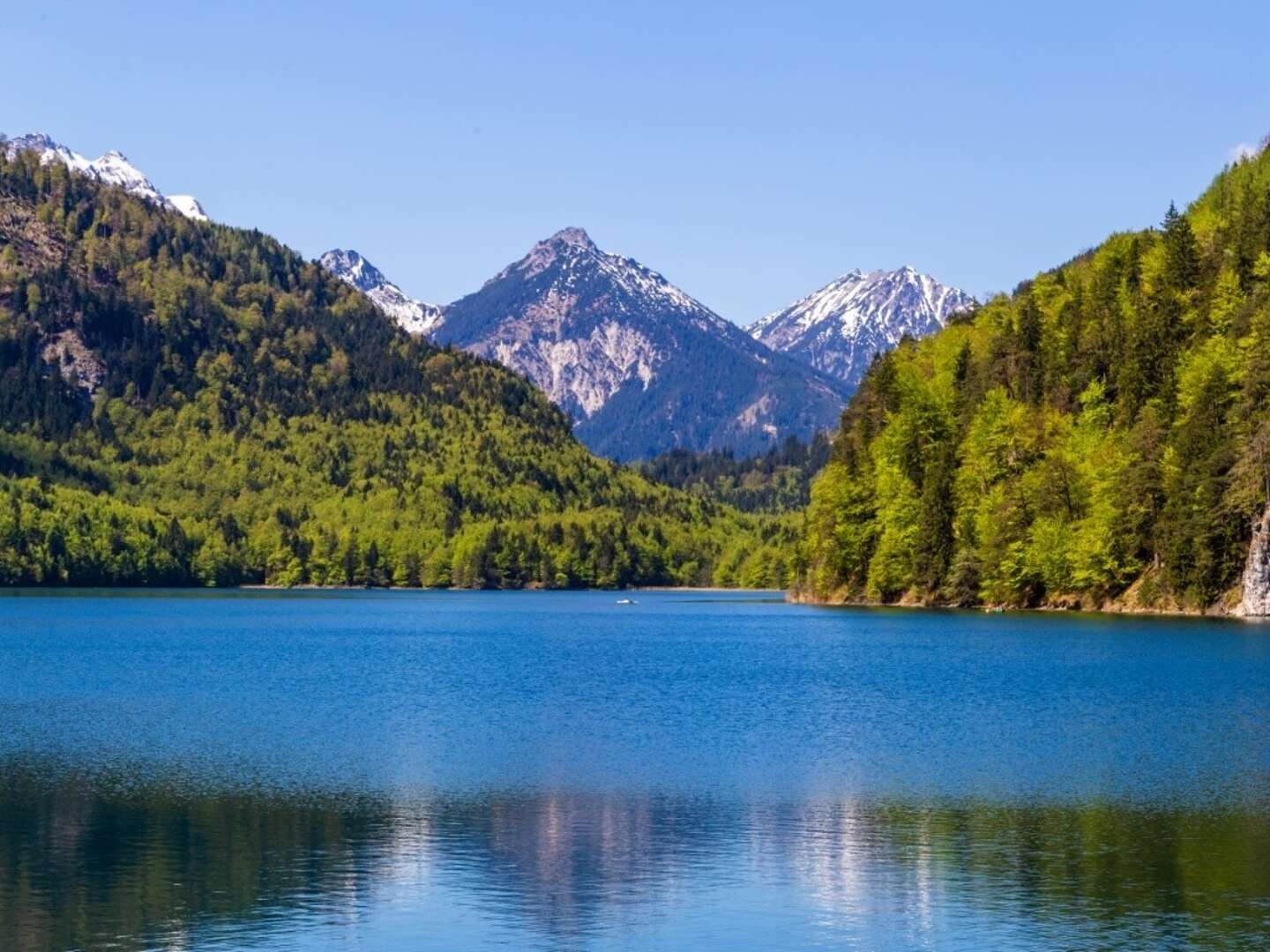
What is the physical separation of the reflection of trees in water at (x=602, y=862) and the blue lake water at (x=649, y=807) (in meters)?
0.13

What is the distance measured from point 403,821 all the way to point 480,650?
78.1 meters

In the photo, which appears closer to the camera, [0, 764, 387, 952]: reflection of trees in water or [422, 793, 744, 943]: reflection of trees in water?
[0, 764, 387, 952]: reflection of trees in water

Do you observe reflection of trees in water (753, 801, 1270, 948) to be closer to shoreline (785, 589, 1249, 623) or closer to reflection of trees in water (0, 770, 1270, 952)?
reflection of trees in water (0, 770, 1270, 952)

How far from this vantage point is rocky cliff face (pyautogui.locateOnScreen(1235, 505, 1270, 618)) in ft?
438

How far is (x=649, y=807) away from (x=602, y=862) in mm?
7737

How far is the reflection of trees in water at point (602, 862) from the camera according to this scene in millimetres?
35000

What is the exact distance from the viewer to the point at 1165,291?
167250 millimetres

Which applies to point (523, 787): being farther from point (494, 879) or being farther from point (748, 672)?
point (748, 672)

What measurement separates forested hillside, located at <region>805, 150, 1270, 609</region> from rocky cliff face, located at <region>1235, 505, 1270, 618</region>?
7.08 ft

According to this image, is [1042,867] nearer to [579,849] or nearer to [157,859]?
[579,849]

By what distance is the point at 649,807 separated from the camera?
4834 cm

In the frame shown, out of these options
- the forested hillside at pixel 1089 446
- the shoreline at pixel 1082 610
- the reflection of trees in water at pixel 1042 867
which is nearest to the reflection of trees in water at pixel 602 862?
the reflection of trees in water at pixel 1042 867

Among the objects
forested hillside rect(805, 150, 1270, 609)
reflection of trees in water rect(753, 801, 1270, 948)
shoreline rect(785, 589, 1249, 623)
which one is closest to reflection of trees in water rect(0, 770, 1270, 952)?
reflection of trees in water rect(753, 801, 1270, 948)

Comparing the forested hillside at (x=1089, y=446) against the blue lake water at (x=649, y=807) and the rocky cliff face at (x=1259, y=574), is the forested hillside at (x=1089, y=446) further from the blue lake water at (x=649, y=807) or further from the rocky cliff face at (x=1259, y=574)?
the blue lake water at (x=649, y=807)
